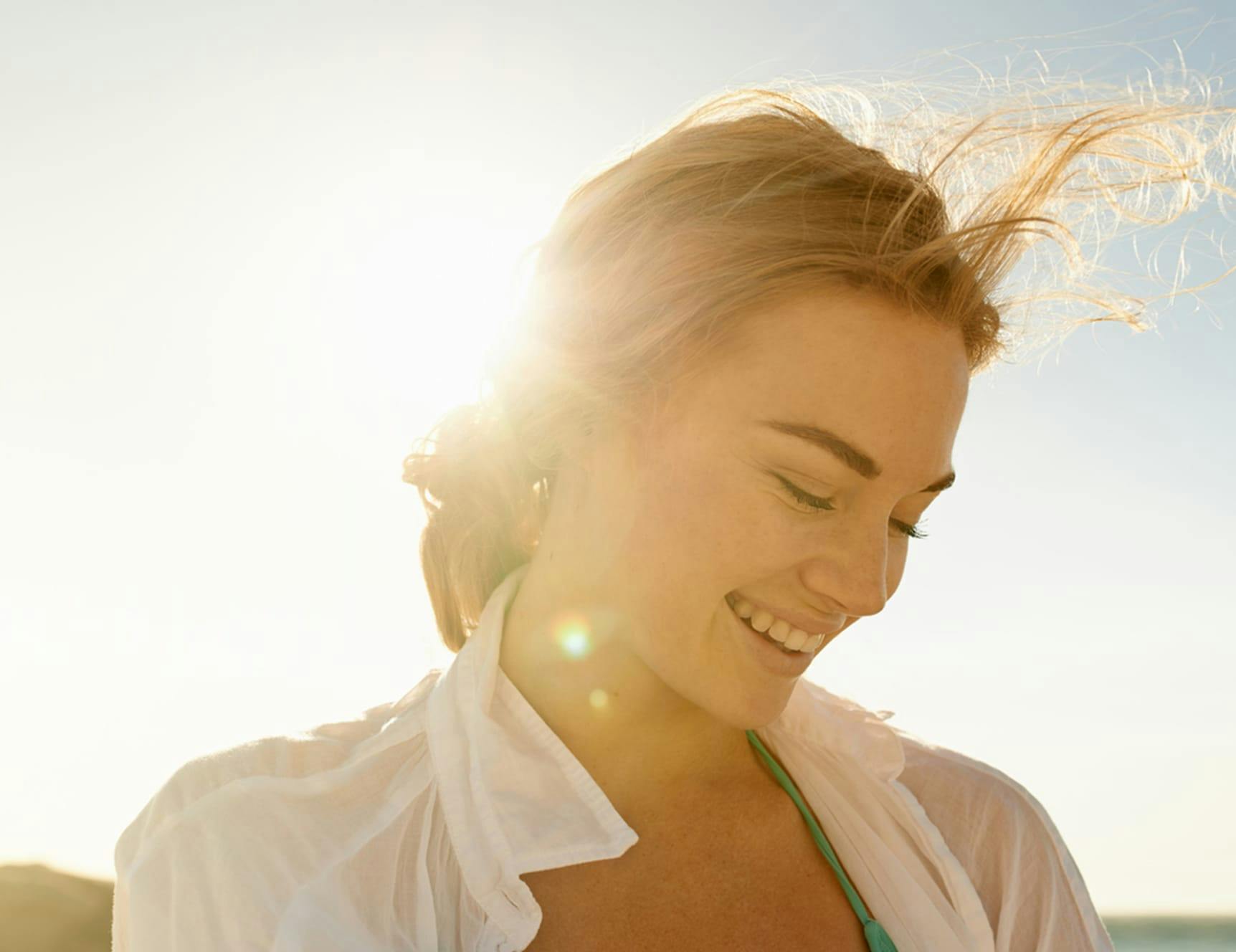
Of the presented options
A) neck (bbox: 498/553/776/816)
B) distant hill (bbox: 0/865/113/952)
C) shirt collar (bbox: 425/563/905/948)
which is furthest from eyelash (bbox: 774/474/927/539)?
distant hill (bbox: 0/865/113/952)

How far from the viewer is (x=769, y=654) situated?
1.97 metres

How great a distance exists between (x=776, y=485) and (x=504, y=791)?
2.33 ft

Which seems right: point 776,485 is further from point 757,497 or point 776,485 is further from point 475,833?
point 475,833

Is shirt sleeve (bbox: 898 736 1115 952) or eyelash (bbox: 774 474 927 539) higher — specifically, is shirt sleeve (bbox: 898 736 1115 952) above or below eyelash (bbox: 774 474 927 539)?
below

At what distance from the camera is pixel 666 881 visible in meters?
2.05

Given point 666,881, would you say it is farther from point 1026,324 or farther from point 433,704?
point 1026,324

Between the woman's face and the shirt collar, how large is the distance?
26 centimetres

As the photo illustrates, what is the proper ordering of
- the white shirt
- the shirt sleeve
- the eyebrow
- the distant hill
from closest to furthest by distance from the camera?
the white shirt < the eyebrow < the shirt sleeve < the distant hill

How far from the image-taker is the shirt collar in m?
1.82

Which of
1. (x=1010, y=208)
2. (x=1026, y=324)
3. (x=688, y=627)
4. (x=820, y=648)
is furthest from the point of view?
(x=1026, y=324)

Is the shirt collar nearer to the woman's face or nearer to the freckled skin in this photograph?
the freckled skin

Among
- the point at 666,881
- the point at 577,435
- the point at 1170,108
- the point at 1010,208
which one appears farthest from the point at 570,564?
the point at 1170,108

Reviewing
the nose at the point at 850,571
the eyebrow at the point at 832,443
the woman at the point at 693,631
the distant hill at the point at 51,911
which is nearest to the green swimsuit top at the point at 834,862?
the woman at the point at 693,631

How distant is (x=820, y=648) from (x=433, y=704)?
2.38 feet
